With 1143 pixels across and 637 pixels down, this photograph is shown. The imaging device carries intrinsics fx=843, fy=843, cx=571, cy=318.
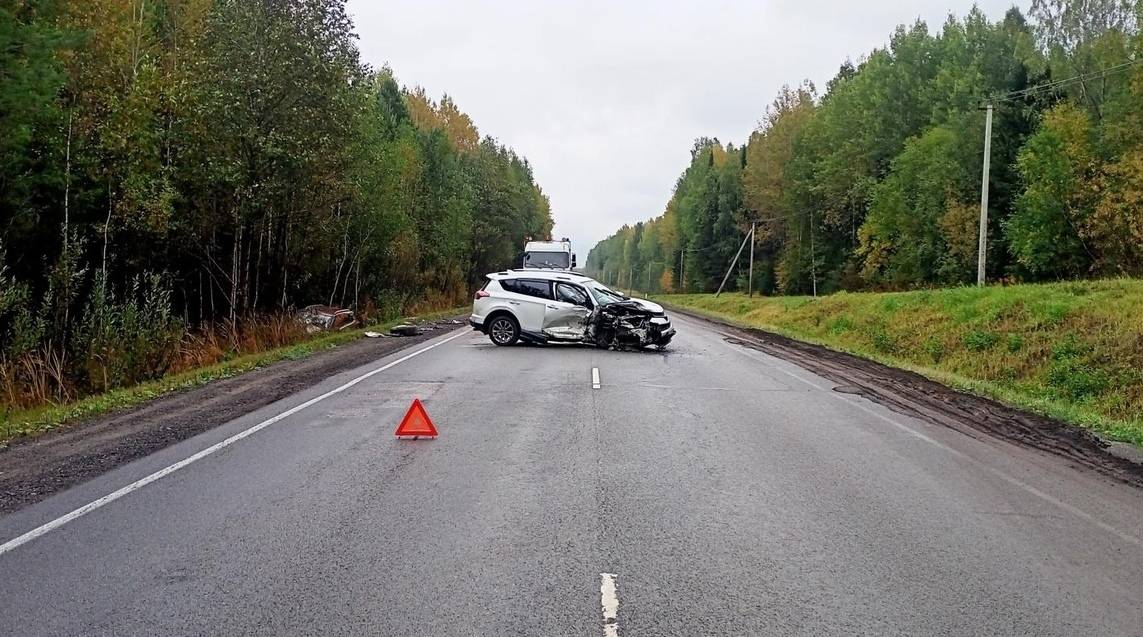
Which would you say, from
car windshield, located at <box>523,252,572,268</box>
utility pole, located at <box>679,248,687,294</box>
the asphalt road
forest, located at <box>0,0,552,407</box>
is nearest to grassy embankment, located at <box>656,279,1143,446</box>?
the asphalt road

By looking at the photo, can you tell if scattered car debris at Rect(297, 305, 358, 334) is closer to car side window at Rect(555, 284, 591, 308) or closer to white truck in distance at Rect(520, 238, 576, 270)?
car side window at Rect(555, 284, 591, 308)

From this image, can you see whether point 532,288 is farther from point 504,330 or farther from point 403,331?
point 403,331

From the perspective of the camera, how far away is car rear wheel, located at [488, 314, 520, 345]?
Answer: 850 inches

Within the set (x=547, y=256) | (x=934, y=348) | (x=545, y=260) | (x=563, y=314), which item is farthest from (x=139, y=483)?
(x=547, y=256)

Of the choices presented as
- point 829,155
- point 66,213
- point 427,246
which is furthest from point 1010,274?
point 66,213

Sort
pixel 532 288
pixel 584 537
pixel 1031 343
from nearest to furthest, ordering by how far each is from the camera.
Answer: pixel 584 537 < pixel 1031 343 < pixel 532 288

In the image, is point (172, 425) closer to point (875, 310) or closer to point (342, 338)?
point (342, 338)

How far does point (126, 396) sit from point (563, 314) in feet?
35.6

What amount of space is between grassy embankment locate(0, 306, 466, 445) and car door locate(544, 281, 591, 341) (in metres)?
5.77

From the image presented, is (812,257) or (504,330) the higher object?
(812,257)

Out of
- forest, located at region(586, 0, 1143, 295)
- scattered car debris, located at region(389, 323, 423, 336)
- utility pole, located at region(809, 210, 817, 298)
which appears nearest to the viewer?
scattered car debris, located at region(389, 323, 423, 336)

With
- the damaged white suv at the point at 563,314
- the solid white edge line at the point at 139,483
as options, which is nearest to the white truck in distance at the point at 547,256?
the damaged white suv at the point at 563,314

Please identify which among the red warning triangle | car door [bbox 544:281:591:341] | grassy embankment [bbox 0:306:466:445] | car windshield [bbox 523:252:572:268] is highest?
car windshield [bbox 523:252:572:268]

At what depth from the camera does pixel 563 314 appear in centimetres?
2117
